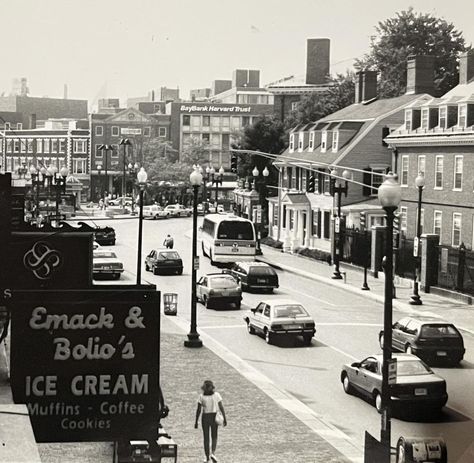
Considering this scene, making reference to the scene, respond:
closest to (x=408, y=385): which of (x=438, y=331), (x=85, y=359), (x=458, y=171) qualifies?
(x=438, y=331)

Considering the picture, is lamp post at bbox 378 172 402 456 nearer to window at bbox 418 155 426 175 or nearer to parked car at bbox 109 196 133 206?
parked car at bbox 109 196 133 206

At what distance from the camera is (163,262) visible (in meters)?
17.0

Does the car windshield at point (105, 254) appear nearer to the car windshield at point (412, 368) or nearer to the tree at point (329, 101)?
the car windshield at point (412, 368)

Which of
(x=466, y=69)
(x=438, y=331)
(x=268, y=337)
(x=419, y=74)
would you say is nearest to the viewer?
(x=438, y=331)

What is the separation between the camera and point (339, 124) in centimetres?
2072

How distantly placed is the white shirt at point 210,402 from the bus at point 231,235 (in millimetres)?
6356

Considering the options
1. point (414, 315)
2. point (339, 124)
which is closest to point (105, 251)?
point (414, 315)

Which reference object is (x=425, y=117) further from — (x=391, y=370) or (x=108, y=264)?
(x=391, y=370)

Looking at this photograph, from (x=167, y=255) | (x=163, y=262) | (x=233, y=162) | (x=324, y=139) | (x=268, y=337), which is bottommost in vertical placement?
(x=268, y=337)

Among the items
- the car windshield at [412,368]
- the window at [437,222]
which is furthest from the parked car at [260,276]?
the car windshield at [412,368]

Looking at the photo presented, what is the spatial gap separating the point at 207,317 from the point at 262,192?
669cm

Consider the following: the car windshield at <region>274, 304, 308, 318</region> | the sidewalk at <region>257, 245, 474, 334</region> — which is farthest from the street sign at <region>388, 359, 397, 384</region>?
the car windshield at <region>274, 304, 308, 318</region>

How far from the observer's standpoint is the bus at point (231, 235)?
1756 cm

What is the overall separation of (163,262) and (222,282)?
154 cm
